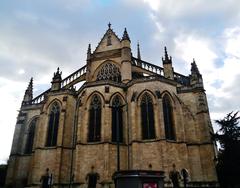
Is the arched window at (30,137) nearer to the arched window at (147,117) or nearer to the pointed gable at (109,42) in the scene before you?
the pointed gable at (109,42)

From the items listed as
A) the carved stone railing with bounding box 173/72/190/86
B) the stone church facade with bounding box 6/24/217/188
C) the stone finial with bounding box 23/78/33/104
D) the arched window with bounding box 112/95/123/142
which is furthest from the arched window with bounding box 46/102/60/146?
the carved stone railing with bounding box 173/72/190/86

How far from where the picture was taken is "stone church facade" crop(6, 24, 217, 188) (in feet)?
73.9

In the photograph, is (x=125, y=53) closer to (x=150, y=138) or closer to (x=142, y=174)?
(x=150, y=138)

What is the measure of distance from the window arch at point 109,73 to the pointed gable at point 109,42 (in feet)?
7.59

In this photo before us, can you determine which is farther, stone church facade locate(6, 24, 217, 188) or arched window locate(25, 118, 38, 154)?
arched window locate(25, 118, 38, 154)

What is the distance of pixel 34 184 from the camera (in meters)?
24.5

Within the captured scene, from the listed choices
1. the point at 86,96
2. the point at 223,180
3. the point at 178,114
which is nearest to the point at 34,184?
the point at 86,96

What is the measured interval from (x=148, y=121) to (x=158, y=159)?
11.8 feet

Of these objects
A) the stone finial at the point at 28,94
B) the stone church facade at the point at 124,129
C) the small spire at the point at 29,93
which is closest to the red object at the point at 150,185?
the stone church facade at the point at 124,129

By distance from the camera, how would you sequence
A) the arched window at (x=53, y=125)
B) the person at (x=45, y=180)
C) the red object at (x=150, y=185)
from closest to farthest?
the red object at (x=150, y=185), the person at (x=45, y=180), the arched window at (x=53, y=125)

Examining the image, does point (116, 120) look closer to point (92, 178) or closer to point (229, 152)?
point (92, 178)

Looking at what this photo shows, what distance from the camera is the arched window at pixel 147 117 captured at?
2325cm

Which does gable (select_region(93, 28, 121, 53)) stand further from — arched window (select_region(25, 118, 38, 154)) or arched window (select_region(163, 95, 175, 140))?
arched window (select_region(25, 118, 38, 154))

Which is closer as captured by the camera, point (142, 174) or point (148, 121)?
point (142, 174)
